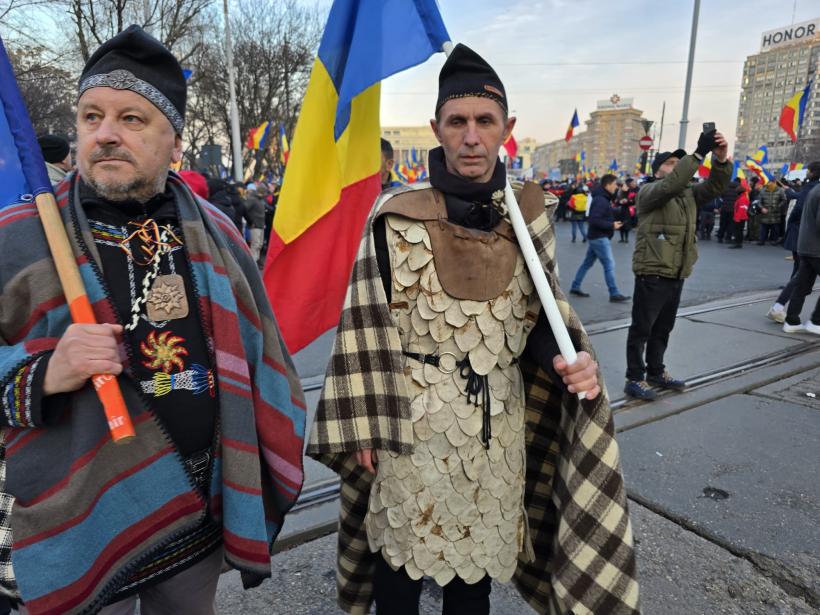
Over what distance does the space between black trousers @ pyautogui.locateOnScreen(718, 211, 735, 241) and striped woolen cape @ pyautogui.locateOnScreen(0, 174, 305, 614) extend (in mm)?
16641

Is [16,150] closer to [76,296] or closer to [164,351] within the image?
[76,296]

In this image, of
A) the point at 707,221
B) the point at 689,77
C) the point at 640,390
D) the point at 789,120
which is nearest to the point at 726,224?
the point at 707,221

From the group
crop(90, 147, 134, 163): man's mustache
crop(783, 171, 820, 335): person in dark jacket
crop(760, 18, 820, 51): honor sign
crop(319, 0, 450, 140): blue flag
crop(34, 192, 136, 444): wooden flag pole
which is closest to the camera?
crop(34, 192, 136, 444): wooden flag pole

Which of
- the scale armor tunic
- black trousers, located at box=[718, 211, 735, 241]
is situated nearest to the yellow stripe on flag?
the scale armor tunic

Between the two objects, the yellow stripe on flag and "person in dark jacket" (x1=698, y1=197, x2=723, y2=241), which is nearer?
the yellow stripe on flag

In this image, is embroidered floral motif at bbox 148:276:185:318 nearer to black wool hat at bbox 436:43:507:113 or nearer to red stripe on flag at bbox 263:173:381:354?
black wool hat at bbox 436:43:507:113

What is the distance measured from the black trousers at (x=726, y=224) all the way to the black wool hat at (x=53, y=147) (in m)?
16.0

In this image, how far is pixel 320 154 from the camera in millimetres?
2602

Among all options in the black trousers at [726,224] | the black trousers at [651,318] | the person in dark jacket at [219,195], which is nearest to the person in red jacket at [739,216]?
the black trousers at [726,224]

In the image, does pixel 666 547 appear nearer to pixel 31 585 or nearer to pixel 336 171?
pixel 336 171

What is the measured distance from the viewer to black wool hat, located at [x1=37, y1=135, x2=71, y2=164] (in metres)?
3.88

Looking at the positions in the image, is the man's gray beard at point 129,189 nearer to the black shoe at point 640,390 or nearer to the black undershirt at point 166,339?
the black undershirt at point 166,339

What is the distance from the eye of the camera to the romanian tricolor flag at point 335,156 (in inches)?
90.6

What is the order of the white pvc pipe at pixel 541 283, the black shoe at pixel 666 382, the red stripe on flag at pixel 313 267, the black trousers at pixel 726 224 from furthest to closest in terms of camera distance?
the black trousers at pixel 726 224 < the black shoe at pixel 666 382 < the red stripe on flag at pixel 313 267 < the white pvc pipe at pixel 541 283
